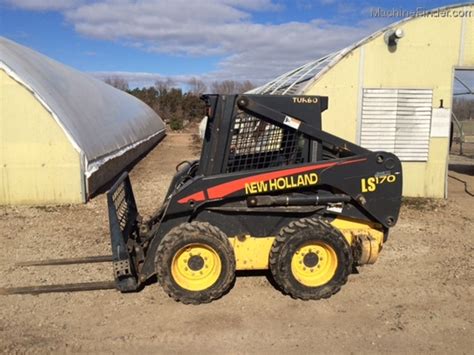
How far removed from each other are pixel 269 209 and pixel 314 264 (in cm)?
82

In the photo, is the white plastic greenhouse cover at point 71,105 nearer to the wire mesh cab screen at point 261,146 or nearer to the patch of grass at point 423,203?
the wire mesh cab screen at point 261,146

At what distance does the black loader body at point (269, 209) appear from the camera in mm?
4773

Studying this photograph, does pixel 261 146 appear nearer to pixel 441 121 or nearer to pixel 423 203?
pixel 423 203

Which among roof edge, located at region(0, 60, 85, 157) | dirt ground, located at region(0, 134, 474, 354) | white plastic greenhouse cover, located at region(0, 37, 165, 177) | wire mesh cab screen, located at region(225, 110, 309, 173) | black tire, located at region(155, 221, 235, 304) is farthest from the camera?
white plastic greenhouse cover, located at region(0, 37, 165, 177)

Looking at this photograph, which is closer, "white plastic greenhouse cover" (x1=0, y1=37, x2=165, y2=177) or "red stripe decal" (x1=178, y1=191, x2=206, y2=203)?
"red stripe decal" (x1=178, y1=191, x2=206, y2=203)

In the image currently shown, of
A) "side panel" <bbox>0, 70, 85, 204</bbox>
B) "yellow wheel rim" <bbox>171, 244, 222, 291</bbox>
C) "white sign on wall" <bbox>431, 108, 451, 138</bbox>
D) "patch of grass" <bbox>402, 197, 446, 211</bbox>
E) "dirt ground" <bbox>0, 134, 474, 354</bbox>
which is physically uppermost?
"white sign on wall" <bbox>431, 108, 451, 138</bbox>

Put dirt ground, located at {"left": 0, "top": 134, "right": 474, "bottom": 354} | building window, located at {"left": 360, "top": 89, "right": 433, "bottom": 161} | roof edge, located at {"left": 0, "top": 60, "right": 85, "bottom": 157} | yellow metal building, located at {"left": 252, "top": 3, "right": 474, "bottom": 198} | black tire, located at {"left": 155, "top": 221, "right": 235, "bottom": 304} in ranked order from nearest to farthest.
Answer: dirt ground, located at {"left": 0, "top": 134, "right": 474, "bottom": 354}, black tire, located at {"left": 155, "top": 221, "right": 235, "bottom": 304}, roof edge, located at {"left": 0, "top": 60, "right": 85, "bottom": 157}, yellow metal building, located at {"left": 252, "top": 3, "right": 474, "bottom": 198}, building window, located at {"left": 360, "top": 89, "right": 433, "bottom": 161}

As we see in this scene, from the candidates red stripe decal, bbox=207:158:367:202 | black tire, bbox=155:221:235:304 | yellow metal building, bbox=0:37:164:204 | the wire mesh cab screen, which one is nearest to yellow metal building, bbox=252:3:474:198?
the wire mesh cab screen

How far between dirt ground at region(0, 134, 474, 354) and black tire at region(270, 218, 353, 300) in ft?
0.46

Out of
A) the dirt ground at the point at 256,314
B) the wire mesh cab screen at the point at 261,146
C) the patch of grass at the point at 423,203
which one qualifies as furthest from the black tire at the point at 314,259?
the patch of grass at the point at 423,203

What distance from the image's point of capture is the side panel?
30.7 feet

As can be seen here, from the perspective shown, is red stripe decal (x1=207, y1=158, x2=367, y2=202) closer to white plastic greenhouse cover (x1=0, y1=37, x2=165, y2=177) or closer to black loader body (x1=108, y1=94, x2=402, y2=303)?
black loader body (x1=108, y1=94, x2=402, y2=303)

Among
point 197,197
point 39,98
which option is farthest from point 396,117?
point 39,98

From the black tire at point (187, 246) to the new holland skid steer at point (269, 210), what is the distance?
0.04ft
